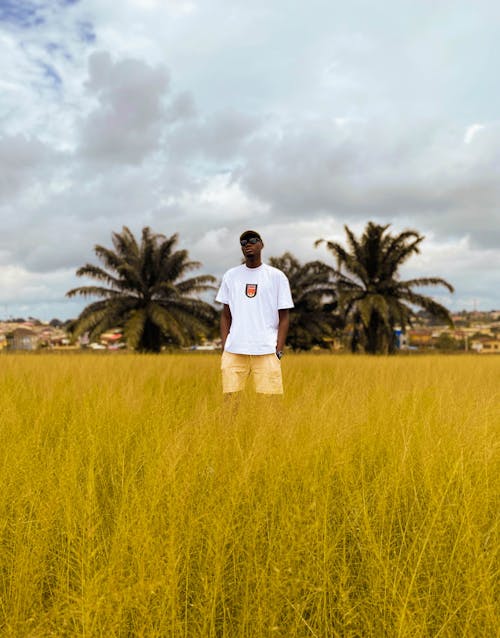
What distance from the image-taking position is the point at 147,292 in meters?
21.0

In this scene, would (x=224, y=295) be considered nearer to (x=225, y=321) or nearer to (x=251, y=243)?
(x=225, y=321)

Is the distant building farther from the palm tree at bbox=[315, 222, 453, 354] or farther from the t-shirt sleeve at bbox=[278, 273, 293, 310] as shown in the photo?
the t-shirt sleeve at bbox=[278, 273, 293, 310]

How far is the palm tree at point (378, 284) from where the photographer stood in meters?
20.4

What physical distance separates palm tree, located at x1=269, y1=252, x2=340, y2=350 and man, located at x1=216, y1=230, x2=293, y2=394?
685 inches

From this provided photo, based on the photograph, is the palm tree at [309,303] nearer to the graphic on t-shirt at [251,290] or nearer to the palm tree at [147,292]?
the palm tree at [147,292]

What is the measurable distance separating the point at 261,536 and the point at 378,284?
1986cm

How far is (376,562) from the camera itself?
71.3 inches

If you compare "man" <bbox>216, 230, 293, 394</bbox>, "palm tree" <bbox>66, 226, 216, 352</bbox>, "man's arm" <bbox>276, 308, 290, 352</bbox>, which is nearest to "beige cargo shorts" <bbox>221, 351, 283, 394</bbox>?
"man" <bbox>216, 230, 293, 394</bbox>

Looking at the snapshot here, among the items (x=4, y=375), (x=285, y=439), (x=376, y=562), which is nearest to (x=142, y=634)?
(x=376, y=562)

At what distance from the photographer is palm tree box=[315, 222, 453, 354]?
20406 mm

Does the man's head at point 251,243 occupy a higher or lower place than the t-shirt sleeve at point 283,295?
higher

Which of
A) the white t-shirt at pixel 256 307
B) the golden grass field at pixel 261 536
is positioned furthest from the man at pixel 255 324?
the golden grass field at pixel 261 536

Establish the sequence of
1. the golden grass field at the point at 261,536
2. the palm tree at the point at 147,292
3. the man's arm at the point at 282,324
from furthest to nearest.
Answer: the palm tree at the point at 147,292 → the man's arm at the point at 282,324 → the golden grass field at the point at 261,536

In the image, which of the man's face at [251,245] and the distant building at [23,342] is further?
the distant building at [23,342]
